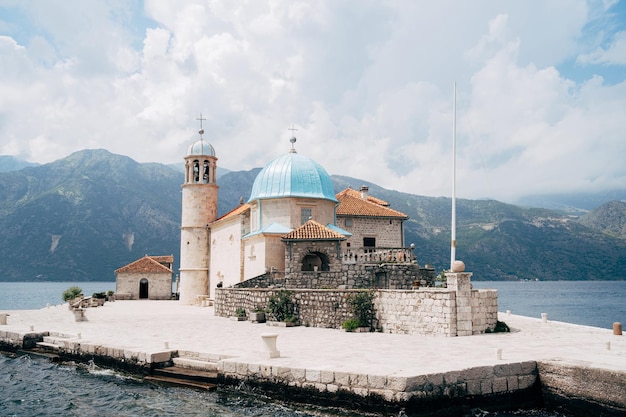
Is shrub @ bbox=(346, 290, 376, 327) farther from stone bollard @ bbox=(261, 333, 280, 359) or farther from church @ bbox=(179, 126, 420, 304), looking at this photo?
stone bollard @ bbox=(261, 333, 280, 359)

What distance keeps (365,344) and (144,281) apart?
3724 cm

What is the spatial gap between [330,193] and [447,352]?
71.2ft

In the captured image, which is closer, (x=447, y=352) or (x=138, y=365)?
(x=447, y=352)

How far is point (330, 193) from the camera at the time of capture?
35.6 metres

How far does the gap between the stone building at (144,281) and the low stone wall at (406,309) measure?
27.5m

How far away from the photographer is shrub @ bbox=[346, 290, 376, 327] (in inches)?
823

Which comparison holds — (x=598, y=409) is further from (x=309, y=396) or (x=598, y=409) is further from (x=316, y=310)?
(x=316, y=310)

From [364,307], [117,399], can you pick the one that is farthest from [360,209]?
[117,399]

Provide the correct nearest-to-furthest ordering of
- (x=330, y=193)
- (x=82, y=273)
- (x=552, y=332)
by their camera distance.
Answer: (x=552, y=332), (x=330, y=193), (x=82, y=273)

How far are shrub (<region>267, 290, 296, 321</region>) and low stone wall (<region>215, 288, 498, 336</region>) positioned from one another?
285 millimetres

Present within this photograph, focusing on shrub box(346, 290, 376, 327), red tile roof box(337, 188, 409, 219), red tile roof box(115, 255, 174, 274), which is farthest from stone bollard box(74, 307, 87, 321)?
red tile roof box(115, 255, 174, 274)

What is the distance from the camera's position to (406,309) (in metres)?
19.6

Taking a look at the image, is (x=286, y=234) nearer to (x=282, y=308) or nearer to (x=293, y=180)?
(x=293, y=180)

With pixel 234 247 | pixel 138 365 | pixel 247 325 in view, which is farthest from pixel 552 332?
pixel 234 247
